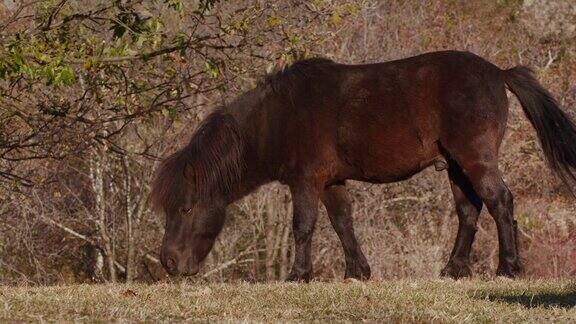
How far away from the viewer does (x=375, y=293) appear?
311 inches

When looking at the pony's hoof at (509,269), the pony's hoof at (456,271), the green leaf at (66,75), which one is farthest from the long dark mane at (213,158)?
the pony's hoof at (509,269)

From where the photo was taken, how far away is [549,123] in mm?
10125

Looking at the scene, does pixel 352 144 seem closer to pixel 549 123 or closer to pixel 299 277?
pixel 299 277

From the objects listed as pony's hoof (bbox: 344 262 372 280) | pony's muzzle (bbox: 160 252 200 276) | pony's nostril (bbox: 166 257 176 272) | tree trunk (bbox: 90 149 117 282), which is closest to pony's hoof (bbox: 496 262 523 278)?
pony's hoof (bbox: 344 262 372 280)

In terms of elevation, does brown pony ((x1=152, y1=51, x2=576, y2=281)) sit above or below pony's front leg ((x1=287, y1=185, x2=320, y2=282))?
above

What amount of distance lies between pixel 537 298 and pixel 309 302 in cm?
Result: 171

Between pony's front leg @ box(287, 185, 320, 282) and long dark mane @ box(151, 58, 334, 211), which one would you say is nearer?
pony's front leg @ box(287, 185, 320, 282)

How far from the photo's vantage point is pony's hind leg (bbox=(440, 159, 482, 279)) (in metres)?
10.5

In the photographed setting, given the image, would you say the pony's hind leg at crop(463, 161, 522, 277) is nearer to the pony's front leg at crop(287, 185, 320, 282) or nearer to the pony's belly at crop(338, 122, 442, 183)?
the pony's belly at crop(338, 122, 442, 183)

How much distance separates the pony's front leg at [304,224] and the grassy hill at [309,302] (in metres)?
1.25

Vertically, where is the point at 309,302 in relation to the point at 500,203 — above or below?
below

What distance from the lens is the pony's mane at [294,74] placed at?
420 inches

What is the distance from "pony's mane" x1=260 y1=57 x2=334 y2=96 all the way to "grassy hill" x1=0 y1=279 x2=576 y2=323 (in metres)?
2.49

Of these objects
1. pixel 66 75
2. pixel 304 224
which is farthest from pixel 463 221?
pixel 66 75
